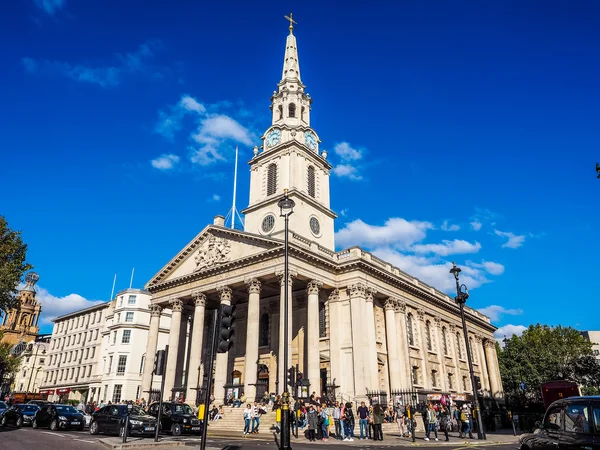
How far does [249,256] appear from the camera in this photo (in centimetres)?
3353

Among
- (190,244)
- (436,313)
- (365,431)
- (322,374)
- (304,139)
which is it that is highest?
(304,139)

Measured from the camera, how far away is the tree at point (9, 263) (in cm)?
2731

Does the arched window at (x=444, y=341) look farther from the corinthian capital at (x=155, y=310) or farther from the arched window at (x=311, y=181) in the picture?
the corinthian capital at (x=155, y=310)

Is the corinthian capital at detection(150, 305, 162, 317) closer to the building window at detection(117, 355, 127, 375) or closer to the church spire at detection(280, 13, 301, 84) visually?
the building window at detection(117, 355, 127, 375)

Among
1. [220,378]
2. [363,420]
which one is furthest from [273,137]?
[363,420]

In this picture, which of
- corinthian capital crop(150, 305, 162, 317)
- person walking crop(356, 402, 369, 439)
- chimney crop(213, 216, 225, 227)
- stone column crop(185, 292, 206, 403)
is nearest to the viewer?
person walking crop(356, 402, 369, 439)

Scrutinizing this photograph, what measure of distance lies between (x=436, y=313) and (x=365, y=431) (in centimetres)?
2460

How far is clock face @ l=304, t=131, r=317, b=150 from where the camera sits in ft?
158

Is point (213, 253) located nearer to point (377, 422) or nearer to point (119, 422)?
point (119, 422)

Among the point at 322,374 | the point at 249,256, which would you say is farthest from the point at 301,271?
the point at 322,374

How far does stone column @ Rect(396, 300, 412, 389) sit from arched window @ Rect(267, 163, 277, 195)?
17242mm

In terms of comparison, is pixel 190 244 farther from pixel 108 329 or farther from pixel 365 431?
pixel 108 329

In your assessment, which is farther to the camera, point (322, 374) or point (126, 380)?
point (126, 380)

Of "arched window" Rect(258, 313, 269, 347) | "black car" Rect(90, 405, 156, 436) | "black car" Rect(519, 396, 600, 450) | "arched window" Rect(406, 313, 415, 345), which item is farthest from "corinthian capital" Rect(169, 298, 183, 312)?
"black car" Rect(519, 396, 600, 450)
